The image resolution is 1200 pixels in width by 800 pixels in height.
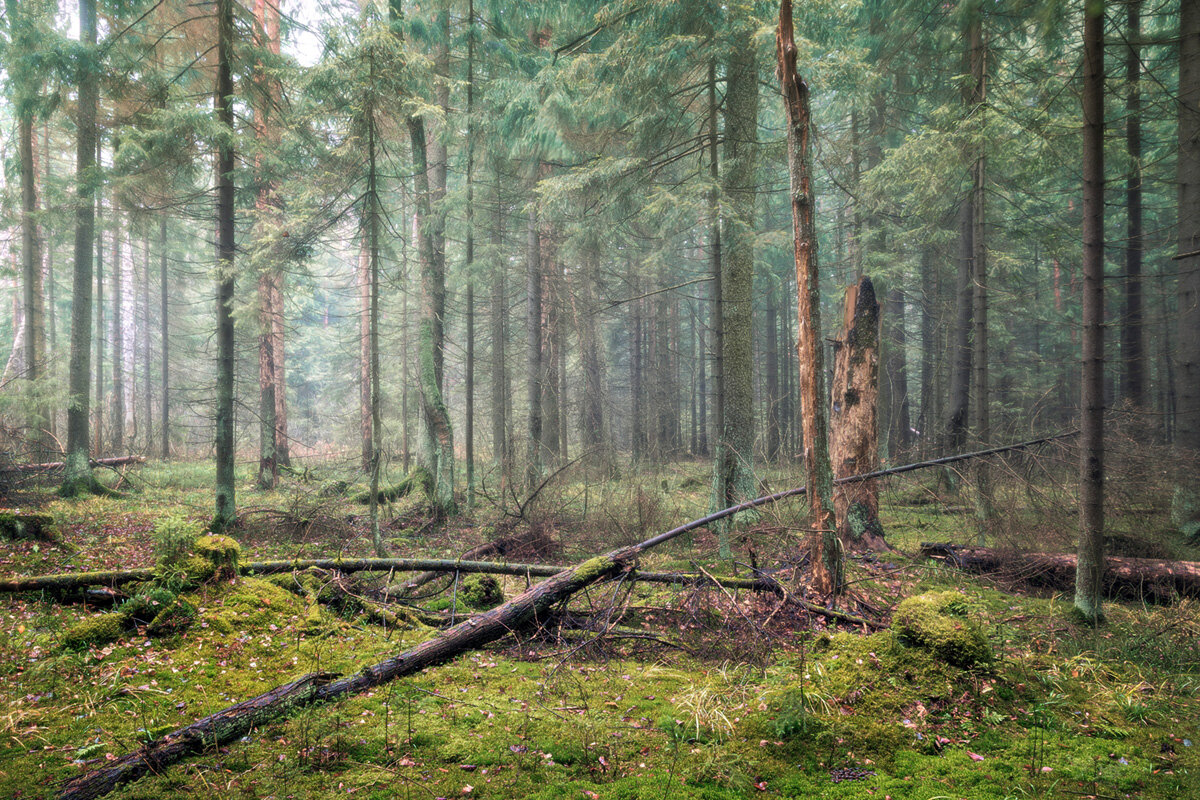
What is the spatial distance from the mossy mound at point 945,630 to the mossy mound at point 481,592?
12.8 feet

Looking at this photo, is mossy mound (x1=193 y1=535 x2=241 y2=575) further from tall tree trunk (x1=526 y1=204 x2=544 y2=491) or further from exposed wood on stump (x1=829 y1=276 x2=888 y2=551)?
tall tree trunk (x1=526 y1=204 x2=544 y2=491)

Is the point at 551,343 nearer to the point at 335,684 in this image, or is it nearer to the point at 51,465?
the point at 51,465

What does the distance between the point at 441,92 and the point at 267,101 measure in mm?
4199

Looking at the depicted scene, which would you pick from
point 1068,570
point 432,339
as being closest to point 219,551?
point 432,339

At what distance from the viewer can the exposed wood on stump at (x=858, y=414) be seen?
8.16m

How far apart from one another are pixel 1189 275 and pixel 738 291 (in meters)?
6.91

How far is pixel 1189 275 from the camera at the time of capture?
28.5 ft

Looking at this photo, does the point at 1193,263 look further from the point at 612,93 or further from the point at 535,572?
the point at 535,572

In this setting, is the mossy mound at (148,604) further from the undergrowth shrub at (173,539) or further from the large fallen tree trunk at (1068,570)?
the large fallen tree trunk at (1068,570)

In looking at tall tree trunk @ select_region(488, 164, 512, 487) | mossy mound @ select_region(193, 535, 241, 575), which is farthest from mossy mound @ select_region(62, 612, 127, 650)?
tall tree trunk @ select_region(488, 164, 512, 487)

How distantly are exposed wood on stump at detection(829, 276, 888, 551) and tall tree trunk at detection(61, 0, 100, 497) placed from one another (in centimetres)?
1457

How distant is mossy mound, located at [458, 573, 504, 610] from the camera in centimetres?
597

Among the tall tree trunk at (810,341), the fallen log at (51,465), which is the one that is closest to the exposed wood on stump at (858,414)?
the tall tree trunk at (810,341)

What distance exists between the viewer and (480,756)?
3225 millimetres
